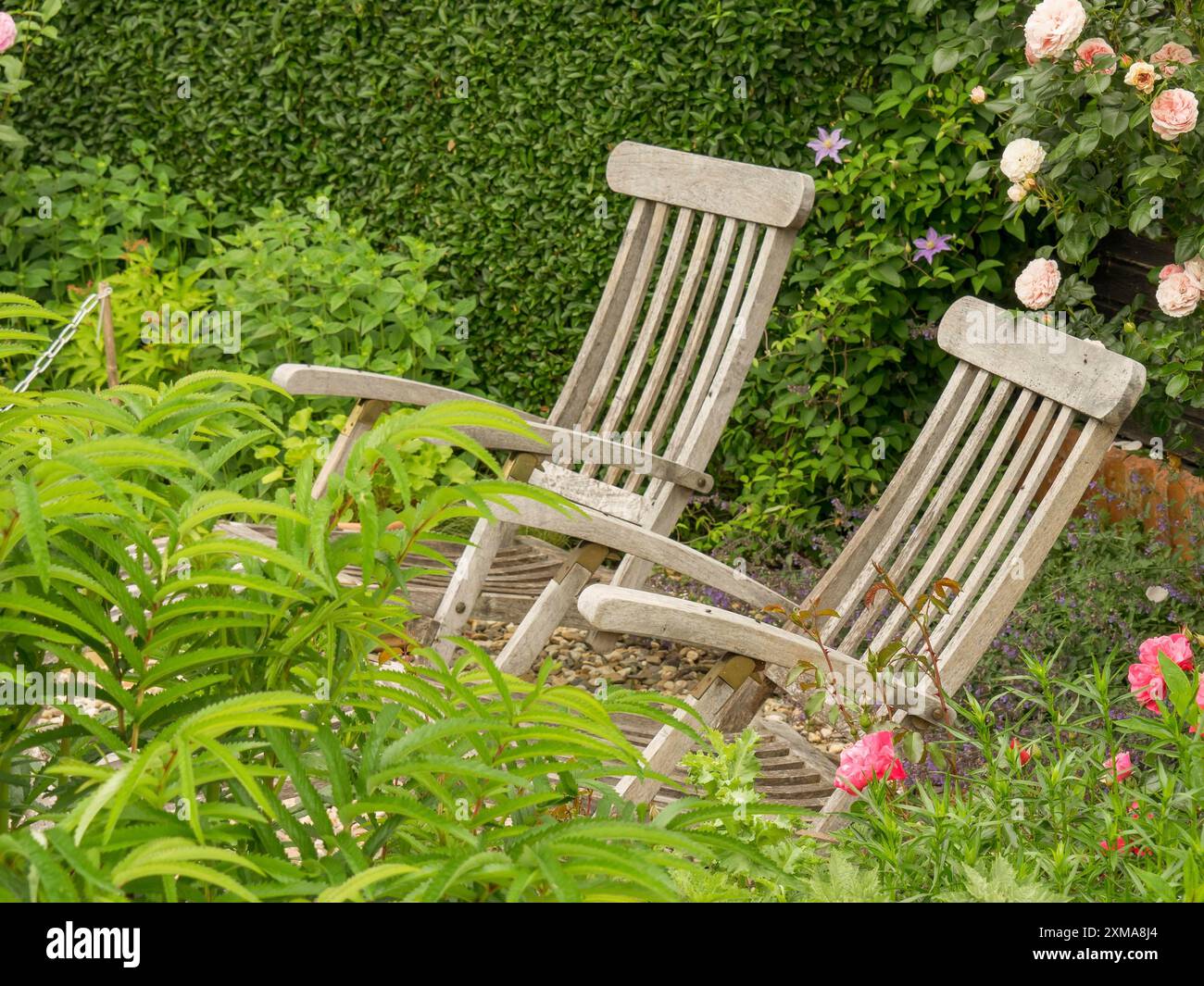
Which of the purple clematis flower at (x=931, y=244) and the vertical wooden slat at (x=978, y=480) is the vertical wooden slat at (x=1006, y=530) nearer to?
the vertical wooden slat at (x=978, y=480)

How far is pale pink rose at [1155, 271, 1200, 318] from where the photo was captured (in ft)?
Result: 11.3

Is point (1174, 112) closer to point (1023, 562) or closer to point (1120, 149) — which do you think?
point (1120, 149)

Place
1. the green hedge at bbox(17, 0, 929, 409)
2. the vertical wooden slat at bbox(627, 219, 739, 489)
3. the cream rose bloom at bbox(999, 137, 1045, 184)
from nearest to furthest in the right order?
the cream rose bloom at bbox(999, 137, 1045, 184), the vertical wooden slat at bbox(627, 219, 739, 489), the green hedge at bbox(17, 0, 929, 409)

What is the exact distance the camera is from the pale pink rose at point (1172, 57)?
338cm

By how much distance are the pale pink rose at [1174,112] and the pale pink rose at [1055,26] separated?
274mm

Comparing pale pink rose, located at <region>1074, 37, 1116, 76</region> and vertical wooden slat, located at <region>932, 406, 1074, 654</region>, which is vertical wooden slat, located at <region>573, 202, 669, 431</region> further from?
vertical wooden slat, located at <region>932, 406, 1074, 654</region>

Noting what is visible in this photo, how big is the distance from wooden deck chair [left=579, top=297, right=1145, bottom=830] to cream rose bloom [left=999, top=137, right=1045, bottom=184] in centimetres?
83

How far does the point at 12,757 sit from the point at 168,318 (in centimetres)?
432

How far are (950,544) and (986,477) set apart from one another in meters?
0.17

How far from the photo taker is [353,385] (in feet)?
11.0

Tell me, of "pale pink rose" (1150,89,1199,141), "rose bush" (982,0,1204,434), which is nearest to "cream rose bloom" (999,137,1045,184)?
"rose bush" (982,0,1204,434)

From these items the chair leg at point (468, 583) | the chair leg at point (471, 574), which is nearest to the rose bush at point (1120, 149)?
the chair leg at point (471, 574)
